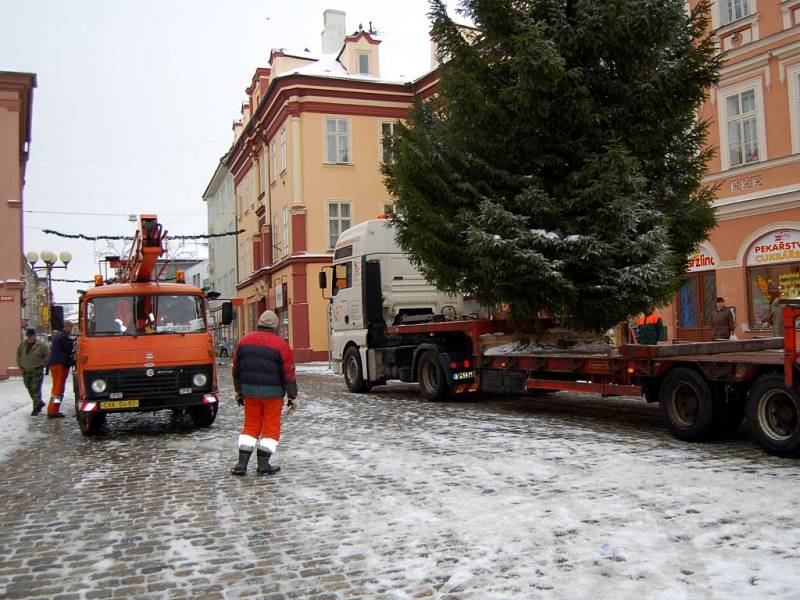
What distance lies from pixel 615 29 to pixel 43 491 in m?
10.0

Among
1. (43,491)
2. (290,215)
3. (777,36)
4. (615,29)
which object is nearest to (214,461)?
(43,491)

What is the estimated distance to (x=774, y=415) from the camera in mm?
7703

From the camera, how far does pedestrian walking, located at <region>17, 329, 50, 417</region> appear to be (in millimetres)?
14195

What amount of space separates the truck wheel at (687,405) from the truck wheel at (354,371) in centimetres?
831

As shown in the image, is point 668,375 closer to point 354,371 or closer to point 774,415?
point 774,415

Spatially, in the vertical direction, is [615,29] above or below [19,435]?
above

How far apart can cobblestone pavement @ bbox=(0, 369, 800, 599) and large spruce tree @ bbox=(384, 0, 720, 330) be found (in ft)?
8.88

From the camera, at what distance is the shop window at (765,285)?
709 inches

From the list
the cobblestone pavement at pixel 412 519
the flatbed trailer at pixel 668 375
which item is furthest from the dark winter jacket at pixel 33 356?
the flatbed trailer at pixel 668 375

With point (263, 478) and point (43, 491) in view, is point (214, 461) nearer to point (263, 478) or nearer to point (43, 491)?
point (263, 478)

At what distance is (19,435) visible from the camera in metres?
11.7

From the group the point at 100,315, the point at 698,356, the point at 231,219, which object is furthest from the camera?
the point at 231,219

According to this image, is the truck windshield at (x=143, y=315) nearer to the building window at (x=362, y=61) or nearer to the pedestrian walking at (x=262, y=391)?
the pedestrian walking at (x=262, y=391)

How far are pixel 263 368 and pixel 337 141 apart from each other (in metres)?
29.6
